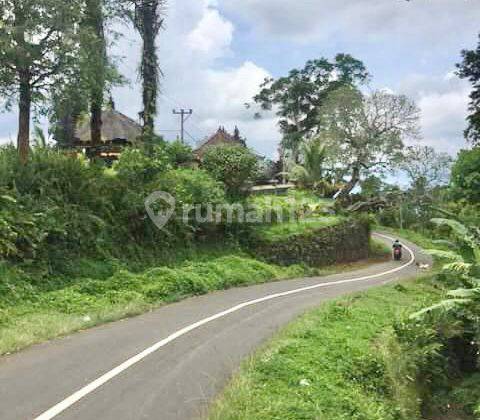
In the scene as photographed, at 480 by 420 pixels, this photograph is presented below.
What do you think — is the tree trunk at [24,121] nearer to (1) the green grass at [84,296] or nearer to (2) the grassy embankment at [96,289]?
(2) the grassy embankment at [96,289]

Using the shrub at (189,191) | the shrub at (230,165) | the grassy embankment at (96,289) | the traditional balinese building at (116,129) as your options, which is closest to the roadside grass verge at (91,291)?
the grassy embankment at (96,289)

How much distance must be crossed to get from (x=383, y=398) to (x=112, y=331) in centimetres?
525

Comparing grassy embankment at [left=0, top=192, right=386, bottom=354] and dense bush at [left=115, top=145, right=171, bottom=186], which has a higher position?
dense bush at [left=115, top=145, right=171, bottom=186]

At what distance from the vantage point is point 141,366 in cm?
903

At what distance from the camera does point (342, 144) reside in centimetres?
5069

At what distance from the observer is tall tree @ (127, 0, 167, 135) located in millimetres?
22969

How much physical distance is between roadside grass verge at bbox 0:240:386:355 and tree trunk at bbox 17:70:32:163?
4.01 meters

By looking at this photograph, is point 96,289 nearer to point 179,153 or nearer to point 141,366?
point 141,366

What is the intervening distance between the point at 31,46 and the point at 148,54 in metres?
7.26

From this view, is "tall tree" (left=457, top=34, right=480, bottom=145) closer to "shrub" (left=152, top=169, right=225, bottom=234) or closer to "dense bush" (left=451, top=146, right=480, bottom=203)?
"dense bush" (left=451, top=146, right=480, bottom=203)

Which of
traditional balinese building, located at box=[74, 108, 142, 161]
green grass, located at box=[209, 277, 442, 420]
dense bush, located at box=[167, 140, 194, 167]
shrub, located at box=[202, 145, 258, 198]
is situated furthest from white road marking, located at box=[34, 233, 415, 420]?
traditional balinese building, located at box=[74, 108, 142, 161]

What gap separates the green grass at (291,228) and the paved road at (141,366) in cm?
1086

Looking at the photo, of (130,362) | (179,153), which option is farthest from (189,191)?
(130,362)

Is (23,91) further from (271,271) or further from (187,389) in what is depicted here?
(187,389)
